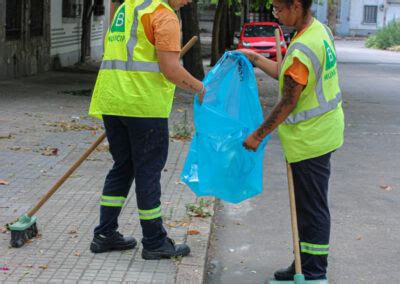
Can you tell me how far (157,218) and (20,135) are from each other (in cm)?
542

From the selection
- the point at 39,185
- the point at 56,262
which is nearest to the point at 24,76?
the point at 39,185

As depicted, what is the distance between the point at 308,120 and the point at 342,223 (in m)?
2.46

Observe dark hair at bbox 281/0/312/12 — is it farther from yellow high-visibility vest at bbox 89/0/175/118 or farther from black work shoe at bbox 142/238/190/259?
black work shoe at bbox 142/238/190/259

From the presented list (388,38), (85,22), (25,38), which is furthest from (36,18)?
(388,38)

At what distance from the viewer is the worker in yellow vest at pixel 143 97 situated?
4.36m

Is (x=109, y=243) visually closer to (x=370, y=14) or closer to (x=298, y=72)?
(x=298, y=72)

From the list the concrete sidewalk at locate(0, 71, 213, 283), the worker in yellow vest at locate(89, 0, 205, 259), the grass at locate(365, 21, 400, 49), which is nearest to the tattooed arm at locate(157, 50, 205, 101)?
the worker in yellow vest at locate(89, 0, 205, 259)

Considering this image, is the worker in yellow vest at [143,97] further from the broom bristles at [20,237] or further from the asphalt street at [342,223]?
the asphalt street at [342,223]

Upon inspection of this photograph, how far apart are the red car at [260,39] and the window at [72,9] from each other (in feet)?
21.0

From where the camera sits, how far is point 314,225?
428 centimetres

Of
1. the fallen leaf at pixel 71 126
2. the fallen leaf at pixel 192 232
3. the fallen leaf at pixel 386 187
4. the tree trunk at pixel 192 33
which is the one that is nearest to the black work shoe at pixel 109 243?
the fallen leaf at pixel 192 232

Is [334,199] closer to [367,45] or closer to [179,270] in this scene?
[179,270]

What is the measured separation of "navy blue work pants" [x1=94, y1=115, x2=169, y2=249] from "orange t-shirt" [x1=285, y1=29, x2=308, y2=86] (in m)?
0.99

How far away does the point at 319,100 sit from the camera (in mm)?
4094
